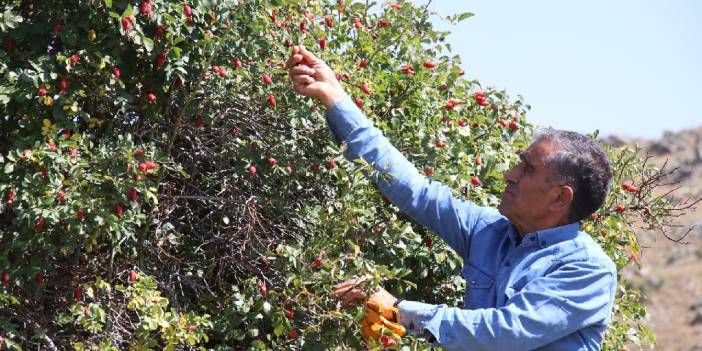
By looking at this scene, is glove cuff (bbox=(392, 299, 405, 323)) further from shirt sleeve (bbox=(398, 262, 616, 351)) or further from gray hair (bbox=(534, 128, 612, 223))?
gray hair (bbox=(534, 128, 612, 223))

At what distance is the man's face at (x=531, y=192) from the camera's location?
9.57 ft

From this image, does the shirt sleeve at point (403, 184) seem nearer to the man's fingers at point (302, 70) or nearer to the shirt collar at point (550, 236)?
the man's fingers at point (302, 70)

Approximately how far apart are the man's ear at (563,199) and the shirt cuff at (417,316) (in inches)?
17.4

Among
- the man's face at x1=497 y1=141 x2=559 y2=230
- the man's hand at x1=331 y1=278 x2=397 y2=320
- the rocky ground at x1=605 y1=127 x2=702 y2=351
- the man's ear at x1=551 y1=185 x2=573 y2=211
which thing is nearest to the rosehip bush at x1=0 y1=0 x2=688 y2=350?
the man's hand at x1=331 y1=278 x2=397 y2=320

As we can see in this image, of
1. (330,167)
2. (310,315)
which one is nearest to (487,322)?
(310,315)

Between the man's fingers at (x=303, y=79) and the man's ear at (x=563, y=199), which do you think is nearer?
the man's ear at (x=563, y=199)

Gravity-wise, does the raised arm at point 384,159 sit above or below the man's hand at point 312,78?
below

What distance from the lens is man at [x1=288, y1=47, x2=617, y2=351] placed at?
8.82 feet

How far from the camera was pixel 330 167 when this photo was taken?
333 cm

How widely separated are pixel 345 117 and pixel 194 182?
27.8 inches

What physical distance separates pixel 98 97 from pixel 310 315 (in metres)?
0.88

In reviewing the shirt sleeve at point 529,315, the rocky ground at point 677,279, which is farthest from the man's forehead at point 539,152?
the rocky ground at point 677,279

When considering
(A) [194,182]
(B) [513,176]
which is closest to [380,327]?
(B) [513,176]

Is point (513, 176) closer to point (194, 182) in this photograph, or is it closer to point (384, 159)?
point (384, 159)
